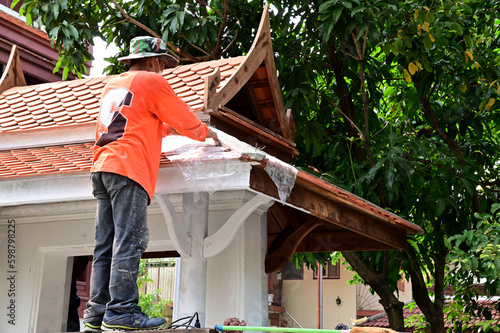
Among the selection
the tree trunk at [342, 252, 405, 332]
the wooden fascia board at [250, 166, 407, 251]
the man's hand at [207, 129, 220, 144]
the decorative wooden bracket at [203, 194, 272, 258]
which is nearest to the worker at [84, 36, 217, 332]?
the man's hand at [207, 129, 220, 144]

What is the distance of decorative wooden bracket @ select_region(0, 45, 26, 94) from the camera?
327 inches

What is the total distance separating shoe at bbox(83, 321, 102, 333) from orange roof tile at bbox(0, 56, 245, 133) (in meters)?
2.20

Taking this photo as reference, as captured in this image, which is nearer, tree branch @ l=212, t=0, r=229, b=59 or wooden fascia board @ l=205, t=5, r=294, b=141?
wooden fascia board @ l=205, t=5, r=294, b=141

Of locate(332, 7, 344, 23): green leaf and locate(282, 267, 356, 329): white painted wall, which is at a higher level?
locate(332, 7, 344, 23): green leaf

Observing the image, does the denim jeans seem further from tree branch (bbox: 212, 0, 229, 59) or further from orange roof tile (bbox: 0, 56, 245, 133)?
tree branch (bbox: 212, 0, 229, 59)

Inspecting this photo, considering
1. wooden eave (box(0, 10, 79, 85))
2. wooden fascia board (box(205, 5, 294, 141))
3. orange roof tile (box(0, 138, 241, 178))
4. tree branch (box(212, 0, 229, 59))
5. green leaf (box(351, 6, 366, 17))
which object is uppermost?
wooden eave (box(0, 10, 79, 85))

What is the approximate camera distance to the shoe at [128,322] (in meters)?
4.36

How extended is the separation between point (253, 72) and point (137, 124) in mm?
2290

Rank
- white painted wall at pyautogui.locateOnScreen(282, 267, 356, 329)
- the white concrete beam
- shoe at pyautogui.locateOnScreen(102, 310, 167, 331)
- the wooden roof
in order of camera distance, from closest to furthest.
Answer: shoe at pyautogui.locateOnScreen(102, 310, 167, 331) < the wooden roof < the white concrete beam < white painted wall at pyautogui.locateOnScreen(282, 267, 356, 329)

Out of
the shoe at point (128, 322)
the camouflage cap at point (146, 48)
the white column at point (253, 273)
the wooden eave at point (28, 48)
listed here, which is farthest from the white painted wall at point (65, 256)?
the wooden eave at point (28, 48)

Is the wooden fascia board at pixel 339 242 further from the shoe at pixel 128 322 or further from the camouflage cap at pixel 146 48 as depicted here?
the shoe at pixel 128 322

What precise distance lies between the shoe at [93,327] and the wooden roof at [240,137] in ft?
4.06

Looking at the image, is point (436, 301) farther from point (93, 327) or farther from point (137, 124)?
point (137, 124)

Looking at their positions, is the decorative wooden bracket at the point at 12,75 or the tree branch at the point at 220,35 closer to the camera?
the decorative wooden bracket at the point at 12,75
